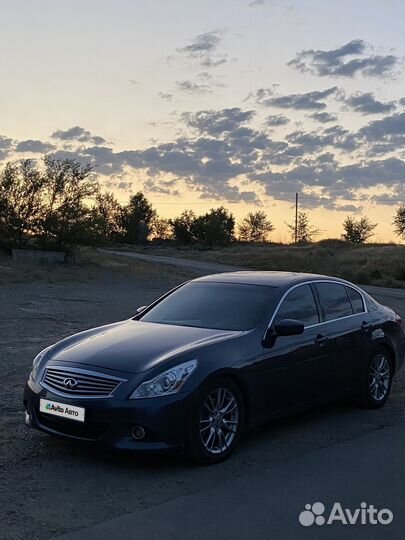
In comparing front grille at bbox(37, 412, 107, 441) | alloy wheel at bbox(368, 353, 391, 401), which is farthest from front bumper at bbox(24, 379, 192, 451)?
alloy wheel at bbox(368, 353, 391, 401)

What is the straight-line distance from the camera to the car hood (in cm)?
585

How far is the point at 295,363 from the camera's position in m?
6.76

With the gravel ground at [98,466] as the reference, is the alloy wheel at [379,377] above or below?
above

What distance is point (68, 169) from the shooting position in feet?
105

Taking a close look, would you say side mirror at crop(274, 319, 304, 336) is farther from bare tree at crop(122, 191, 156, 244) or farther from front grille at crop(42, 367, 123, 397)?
bare tree at crop(122, 191, 156, 244)

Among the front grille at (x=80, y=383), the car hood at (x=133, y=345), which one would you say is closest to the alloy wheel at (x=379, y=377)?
the car hood at (x=133, y=345)

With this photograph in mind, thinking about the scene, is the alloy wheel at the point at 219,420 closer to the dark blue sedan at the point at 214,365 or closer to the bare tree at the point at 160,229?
the dark blue sedan at the point at 214,365

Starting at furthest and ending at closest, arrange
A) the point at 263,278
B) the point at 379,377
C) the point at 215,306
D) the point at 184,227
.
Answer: the point at 184,227 → the point at 379,377 → the point at 263,278 → the point at 215,306

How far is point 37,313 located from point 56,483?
37.7ft

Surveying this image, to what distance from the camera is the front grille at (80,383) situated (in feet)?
18.5

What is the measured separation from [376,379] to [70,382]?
12.5 feet

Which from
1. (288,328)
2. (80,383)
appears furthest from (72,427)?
(288,328)

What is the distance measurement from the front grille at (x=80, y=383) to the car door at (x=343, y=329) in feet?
8.59

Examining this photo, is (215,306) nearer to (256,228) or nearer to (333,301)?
(333,301)
